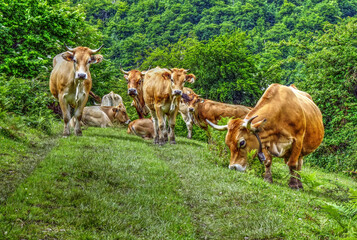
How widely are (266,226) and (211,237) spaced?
0.84m

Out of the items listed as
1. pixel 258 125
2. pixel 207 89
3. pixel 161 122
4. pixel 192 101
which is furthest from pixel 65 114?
pixel 207 89

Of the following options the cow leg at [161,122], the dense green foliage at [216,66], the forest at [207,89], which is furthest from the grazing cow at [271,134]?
the dense green foliage at [216,66]

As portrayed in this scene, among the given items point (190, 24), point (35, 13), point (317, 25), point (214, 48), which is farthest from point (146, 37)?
point (35, 13)

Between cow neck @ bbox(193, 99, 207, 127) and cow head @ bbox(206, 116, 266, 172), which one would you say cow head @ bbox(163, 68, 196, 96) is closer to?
cow neck @ bbox(193, 99, 207, 127)

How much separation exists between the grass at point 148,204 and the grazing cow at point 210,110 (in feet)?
26.5

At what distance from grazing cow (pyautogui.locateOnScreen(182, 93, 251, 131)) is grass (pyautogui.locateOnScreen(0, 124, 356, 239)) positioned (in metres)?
8.06

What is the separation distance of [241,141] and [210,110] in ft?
31.1

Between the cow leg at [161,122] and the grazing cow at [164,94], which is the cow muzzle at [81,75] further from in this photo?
the cow leg at [161,122]

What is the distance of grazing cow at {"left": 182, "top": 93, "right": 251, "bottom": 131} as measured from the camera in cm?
1694

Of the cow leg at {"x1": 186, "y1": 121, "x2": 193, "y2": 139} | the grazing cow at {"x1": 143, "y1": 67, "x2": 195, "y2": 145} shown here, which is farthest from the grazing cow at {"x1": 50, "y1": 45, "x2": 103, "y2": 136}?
the cow leg at {"x1": 186, "y1": 121, "x2": 193, "y2": 139}

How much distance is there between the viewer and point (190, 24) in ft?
208

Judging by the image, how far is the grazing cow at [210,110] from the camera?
1694 centimetres

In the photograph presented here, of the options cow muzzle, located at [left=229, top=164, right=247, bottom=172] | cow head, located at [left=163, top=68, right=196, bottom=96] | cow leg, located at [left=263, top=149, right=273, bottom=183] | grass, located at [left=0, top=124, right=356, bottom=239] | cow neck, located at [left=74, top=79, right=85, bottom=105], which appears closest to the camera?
grass, located at [left=0, top=124, right=356, bottom=239]

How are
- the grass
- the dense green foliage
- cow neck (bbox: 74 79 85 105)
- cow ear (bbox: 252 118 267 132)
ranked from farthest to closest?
the dense green foliage → cow neck (bbox: 74 79 85 105) → cow ear (bbox: 252 118 267 132) → the grass
